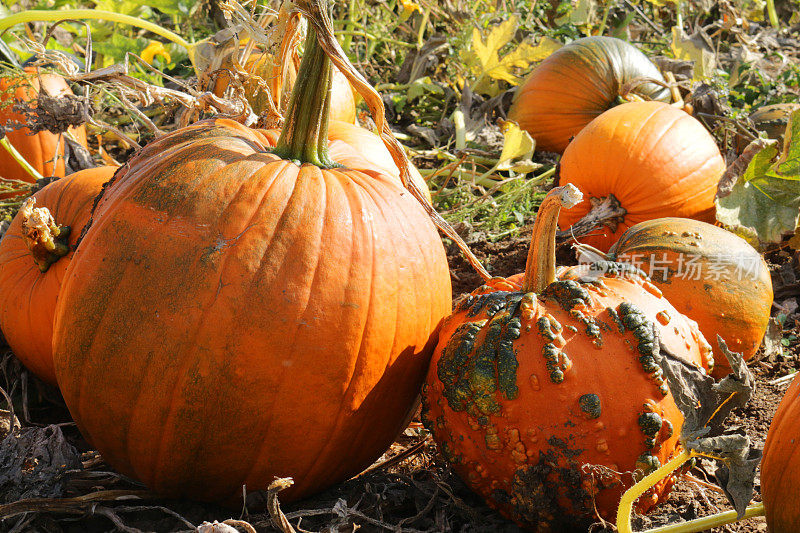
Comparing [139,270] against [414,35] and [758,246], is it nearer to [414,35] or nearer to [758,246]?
[758,246]

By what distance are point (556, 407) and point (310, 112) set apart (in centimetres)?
106

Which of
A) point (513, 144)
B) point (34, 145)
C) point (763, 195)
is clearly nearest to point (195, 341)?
point (34, 145)

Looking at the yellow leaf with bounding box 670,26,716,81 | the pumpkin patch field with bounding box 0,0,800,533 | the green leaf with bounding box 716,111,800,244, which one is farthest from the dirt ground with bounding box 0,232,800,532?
the yellow leaf with bounding box 670,26,716,81

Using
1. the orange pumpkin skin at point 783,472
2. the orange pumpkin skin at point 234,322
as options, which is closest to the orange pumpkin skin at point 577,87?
the orange pumpkin skin at point 234,322

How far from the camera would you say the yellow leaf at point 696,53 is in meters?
4.94

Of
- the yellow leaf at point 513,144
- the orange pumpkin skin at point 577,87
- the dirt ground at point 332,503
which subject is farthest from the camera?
the orange pumpkin skin at point 577,87

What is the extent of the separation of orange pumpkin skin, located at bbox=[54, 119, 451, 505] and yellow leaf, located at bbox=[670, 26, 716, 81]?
11.5ft

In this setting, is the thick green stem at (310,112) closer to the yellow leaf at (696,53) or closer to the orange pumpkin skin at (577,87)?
the orange pumpkin skin at (577,87)

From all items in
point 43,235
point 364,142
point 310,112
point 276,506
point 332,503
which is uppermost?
point 310,112

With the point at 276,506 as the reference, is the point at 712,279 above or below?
above

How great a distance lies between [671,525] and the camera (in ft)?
6.19

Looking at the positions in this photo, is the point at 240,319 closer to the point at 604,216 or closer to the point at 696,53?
the point at 604,216

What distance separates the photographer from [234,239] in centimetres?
198

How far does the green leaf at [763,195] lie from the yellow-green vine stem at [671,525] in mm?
1926
